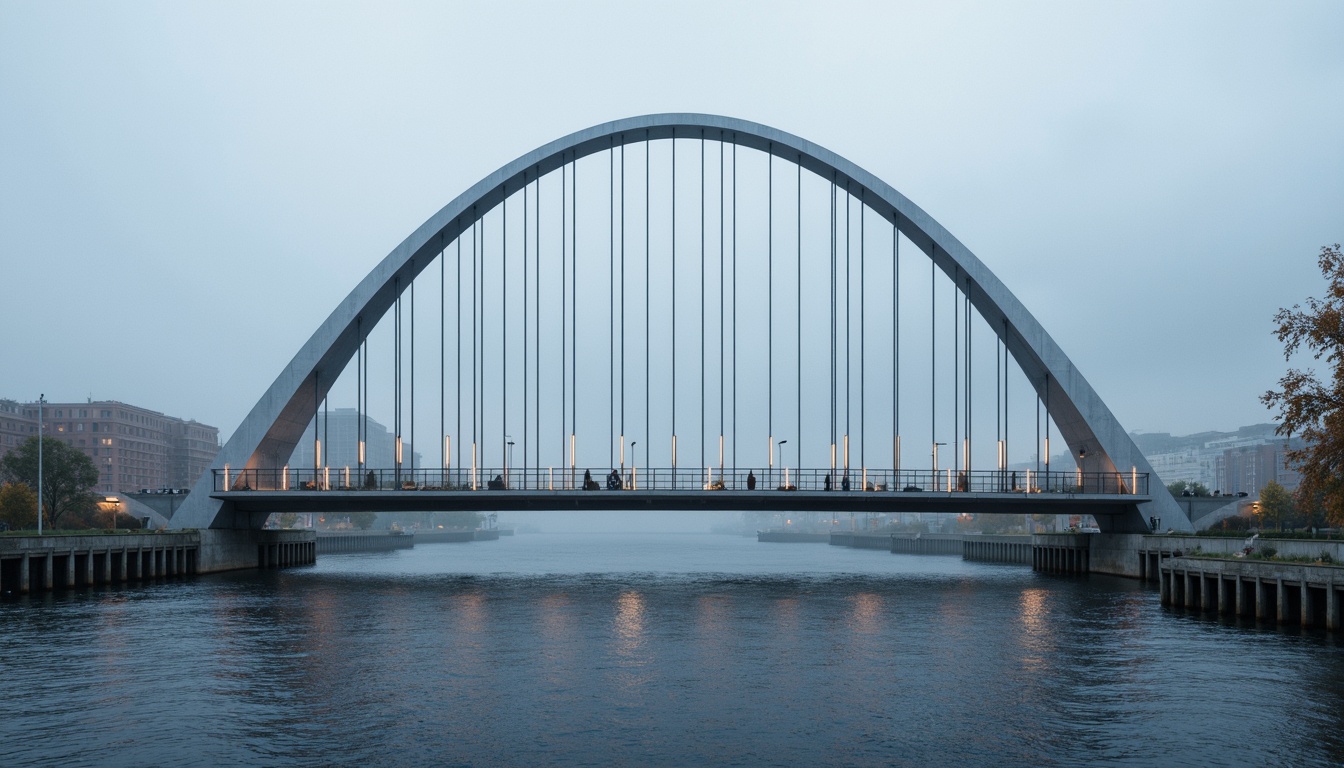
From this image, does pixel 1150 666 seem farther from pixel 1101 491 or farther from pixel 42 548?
pixel 42 548

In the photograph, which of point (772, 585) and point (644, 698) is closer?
point (644, 698)

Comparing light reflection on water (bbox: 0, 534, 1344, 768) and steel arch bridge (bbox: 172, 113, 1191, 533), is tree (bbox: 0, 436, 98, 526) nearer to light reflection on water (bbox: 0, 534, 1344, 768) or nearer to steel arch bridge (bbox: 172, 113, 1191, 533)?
steel arch bridge (bbox: 172, 113, 1191, 533)

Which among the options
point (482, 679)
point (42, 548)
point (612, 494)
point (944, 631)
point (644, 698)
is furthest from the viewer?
point (612, 494)

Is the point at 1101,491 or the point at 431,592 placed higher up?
the point at 1101,491

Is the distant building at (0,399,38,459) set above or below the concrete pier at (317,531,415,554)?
above

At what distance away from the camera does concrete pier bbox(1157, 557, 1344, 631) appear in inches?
1351

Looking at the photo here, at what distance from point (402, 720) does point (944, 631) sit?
1994 cm

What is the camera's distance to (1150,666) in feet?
92.9

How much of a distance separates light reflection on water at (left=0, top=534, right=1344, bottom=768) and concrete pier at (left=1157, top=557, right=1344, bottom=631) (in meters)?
1.37

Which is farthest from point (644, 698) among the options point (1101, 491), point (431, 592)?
point (1101, 491)

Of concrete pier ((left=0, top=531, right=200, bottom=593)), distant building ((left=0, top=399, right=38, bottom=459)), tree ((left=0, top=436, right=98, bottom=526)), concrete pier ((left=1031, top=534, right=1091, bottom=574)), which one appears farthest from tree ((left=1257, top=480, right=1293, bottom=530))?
distant building ((left=0, top=399, right=38, bottom=459))

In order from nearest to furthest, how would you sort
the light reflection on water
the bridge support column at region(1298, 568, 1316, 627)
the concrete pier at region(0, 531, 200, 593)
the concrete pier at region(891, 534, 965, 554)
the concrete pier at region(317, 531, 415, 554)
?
the light reflection on water → the bridge support column at region(1298, 568, 1316, 627) → the concrete pier at region(0, 531, 200, 593) → the concrete pier at region(317, 531, 415, 554) → the concrete pier at region(891, 534, 965, 554)

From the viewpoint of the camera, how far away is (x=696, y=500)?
6006 centimetres

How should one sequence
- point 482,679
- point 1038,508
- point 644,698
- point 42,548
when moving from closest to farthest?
point 644,698, point 482,679, point 42,548, point 1038,508
